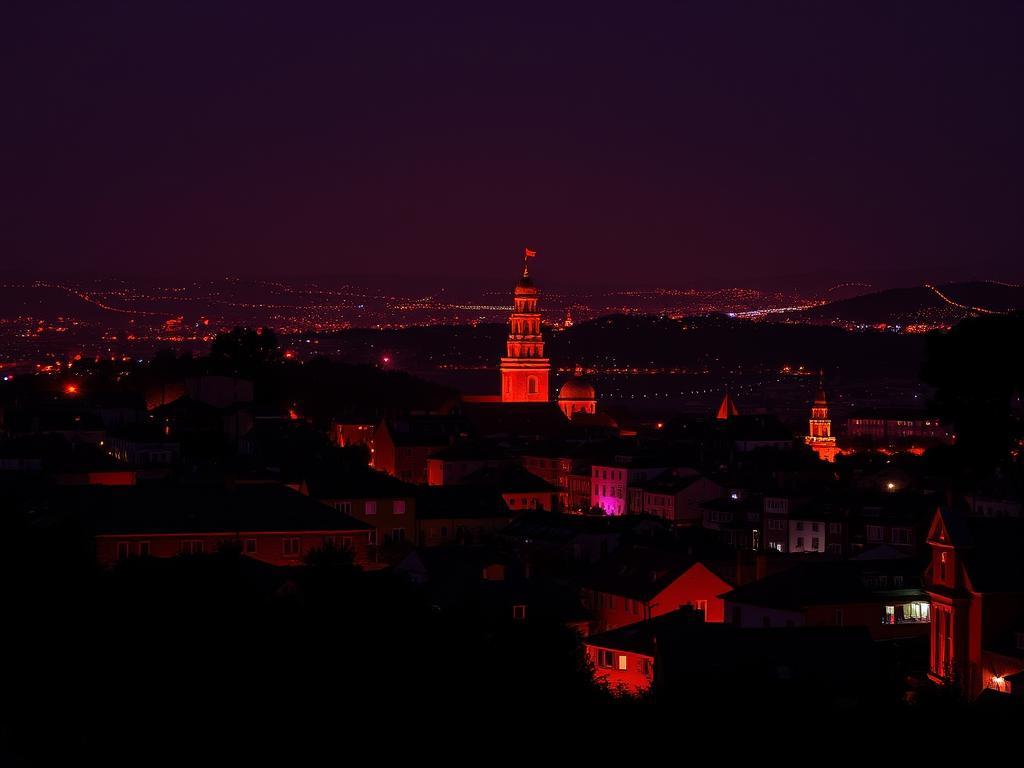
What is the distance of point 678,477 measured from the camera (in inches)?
3455

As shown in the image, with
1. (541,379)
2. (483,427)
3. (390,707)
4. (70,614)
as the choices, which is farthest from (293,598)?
A: (541,379)

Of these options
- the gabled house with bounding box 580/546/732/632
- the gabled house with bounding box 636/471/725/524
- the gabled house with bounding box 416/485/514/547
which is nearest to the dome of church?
the gabled house with bounding box 636/471/725/524

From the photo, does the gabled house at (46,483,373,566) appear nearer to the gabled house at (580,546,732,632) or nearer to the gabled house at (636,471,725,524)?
the gabled house at (580,546,732,632)

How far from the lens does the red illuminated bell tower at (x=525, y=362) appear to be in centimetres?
13438

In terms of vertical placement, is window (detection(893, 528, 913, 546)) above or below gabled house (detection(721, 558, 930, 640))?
below

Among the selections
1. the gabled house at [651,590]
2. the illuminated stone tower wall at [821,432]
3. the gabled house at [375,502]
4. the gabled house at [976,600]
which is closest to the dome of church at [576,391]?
the illuminated stone tower wall at [821,432]

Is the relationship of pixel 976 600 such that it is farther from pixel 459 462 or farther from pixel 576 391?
pixel 576 391

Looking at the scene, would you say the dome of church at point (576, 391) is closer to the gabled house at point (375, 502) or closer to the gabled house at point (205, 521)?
the gabled house at point (375, 502)

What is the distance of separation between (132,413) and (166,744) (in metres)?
78.6

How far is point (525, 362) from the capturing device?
134125mm

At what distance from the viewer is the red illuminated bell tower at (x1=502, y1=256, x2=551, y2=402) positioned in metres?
134

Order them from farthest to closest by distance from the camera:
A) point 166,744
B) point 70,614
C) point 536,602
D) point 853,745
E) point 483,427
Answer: point 483,427 < point 536,602 < point 70,614 < point 166,744 < point 853,745

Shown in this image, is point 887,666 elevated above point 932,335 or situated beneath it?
situated beneath

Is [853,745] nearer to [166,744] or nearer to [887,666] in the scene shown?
[166,744]
